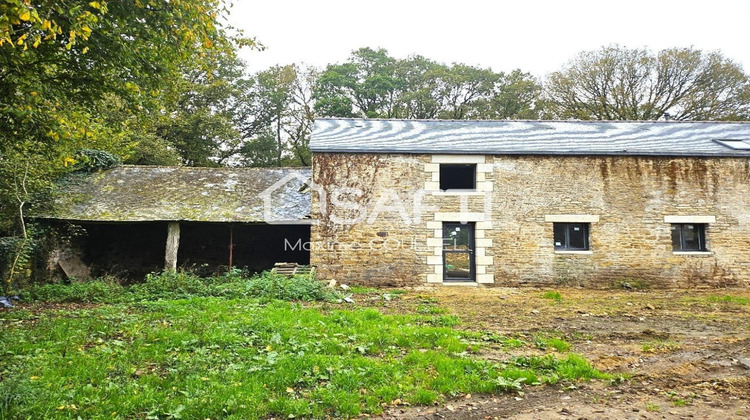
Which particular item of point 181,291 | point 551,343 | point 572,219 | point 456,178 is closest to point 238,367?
point 551,343

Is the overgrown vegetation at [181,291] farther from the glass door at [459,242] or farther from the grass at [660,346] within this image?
the grass at [660,346]

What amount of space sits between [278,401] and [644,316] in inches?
279

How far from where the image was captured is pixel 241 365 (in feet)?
14.4

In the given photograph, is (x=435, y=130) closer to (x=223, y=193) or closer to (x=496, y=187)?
(x=496, y=187)

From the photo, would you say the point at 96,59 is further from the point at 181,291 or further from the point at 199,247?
the point at 199,247

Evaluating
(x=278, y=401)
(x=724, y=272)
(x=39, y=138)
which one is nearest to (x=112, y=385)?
(x=278, y=401)

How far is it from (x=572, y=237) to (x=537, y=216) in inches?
48.9

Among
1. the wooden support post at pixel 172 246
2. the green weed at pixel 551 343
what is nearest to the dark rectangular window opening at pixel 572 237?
the green weed at pixel 551 343

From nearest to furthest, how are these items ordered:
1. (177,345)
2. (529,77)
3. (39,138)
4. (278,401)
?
(278,401) → (177,345) → (39,138) → (529,77)

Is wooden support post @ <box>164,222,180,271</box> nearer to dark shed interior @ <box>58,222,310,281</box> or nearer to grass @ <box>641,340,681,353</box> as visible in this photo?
dark shed interior @ <box>58,222,310,281</box>

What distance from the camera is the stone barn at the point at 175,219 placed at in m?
11.6

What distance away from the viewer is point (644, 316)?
7.59m

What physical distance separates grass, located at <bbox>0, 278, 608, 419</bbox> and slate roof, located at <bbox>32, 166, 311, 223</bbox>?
5.12m

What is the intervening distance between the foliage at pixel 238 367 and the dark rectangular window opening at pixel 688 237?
9434 mm
